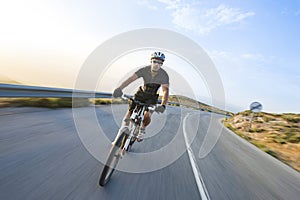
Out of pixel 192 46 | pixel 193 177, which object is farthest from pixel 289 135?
pixel 193 177

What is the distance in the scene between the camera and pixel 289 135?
1403cm

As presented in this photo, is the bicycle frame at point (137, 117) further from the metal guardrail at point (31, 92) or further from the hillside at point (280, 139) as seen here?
the hillside at point (280, 139)

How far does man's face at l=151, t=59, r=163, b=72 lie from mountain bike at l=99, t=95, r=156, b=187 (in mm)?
786

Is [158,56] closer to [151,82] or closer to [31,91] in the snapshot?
[151,82]

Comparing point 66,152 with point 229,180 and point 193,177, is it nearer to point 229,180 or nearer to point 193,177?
point 193,177

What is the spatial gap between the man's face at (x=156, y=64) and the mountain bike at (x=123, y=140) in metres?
0.79

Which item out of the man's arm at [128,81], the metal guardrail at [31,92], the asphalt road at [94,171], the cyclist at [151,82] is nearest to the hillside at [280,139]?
the asphalt road at [94,171]

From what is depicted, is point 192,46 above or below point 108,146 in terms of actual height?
above

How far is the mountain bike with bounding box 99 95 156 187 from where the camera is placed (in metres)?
3.05

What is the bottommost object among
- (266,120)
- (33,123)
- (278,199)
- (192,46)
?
(278,199)

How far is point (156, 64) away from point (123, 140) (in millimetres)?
1661

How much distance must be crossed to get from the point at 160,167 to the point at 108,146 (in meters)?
1.50

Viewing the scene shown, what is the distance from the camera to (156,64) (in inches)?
160

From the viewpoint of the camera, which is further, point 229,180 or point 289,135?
point 289,135
